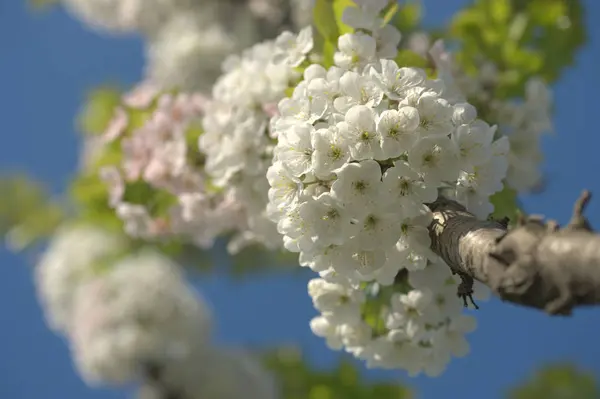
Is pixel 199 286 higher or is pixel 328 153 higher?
pixel 199 286

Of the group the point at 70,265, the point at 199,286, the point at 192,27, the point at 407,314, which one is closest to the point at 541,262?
the point at 407,314

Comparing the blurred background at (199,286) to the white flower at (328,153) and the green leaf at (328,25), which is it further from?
the white flower at (328,153)

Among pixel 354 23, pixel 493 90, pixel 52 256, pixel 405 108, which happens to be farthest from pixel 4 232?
pixel 405 108

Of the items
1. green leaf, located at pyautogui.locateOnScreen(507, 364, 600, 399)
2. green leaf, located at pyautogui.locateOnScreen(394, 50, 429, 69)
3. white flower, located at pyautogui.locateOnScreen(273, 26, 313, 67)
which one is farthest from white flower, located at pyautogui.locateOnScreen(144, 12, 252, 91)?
green leaf, located at pyautogui.locateOnScreen(507, 364, 600, 399)

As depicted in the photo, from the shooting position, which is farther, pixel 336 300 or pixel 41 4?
pixel 41 4

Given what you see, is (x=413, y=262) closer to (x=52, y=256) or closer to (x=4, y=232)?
(x=52, y=256)

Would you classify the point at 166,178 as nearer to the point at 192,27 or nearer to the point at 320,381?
the point at 192,27

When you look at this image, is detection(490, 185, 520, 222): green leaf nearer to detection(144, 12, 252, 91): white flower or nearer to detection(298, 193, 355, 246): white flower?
detection(298, 193, 355, 246): white flower
